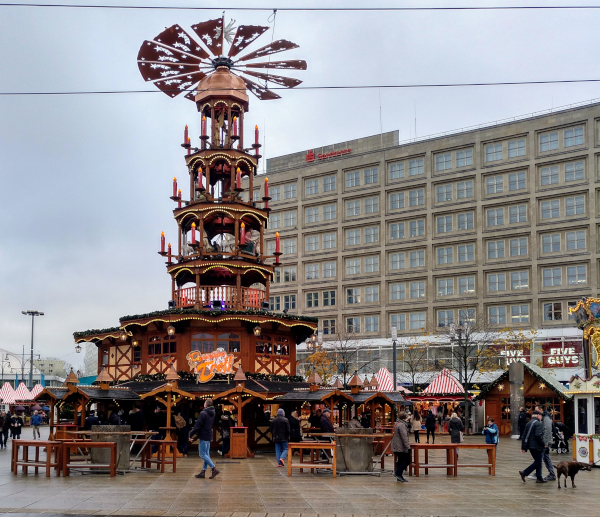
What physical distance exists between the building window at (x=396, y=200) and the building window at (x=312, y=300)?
12596 mm

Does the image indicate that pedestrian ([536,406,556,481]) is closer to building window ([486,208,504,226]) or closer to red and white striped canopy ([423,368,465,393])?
red and white striped canopy ([423,368,465,393])

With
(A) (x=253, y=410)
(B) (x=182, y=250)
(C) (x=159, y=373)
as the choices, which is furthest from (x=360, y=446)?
(B) (x=182, y=250)

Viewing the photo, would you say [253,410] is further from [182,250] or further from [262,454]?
[182,250]

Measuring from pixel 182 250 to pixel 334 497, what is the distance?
79.7 feet

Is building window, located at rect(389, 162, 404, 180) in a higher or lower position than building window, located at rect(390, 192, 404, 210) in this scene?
higher

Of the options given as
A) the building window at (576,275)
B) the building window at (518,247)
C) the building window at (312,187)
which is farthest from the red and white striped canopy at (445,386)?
the building window at (312,187)

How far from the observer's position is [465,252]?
7944 centimetres

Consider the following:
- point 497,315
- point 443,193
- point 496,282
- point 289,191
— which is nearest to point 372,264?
point 443,193

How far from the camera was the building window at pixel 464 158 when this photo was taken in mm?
79688

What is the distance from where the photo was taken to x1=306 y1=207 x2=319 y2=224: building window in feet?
290

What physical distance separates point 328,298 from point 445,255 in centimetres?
1368

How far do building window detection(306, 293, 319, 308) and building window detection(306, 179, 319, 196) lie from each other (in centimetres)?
1080

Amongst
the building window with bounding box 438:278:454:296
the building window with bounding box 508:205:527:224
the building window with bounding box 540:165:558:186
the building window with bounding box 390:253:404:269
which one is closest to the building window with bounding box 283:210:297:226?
the building window with bounding box 390:253:404:269

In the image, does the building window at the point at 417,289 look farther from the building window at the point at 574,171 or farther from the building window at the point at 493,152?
the building window at the point at 574,171
